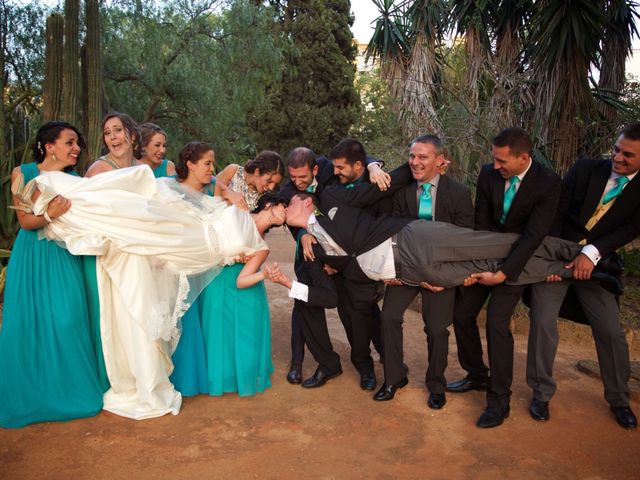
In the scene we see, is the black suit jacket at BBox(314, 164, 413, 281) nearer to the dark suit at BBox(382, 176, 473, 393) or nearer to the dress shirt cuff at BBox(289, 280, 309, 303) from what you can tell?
the dark suit at BBox(382, 176, 473, 393)

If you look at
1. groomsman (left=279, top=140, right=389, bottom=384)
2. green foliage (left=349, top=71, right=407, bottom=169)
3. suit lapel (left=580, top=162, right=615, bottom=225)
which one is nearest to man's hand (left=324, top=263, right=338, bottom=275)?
groomsman (left=279, top=140, right=389, bottom=384)

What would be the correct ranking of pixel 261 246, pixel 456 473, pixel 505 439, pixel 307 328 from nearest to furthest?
pixel 456 473
pixel 505 439
pixel 261 246
pixel 307 328

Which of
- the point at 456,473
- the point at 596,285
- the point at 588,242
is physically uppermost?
the point at 588,242

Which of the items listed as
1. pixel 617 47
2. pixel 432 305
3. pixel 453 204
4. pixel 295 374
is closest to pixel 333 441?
pixel 295 374

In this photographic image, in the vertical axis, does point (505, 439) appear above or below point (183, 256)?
below

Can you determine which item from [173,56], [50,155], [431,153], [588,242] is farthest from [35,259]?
[173,56]

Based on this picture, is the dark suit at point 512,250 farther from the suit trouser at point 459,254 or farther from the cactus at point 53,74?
the cactus at point 53,74

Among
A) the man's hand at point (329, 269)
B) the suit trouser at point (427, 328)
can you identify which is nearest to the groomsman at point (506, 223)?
the suit trouser at point (427, 328)

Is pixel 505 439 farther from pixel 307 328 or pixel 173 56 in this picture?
pixel 173 56

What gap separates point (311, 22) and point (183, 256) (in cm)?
1876

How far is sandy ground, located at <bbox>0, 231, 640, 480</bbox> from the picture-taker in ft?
10.2

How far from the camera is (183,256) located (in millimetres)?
3766

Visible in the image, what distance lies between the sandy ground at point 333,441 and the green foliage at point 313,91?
17.0 m

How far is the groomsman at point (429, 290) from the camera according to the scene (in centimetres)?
385
